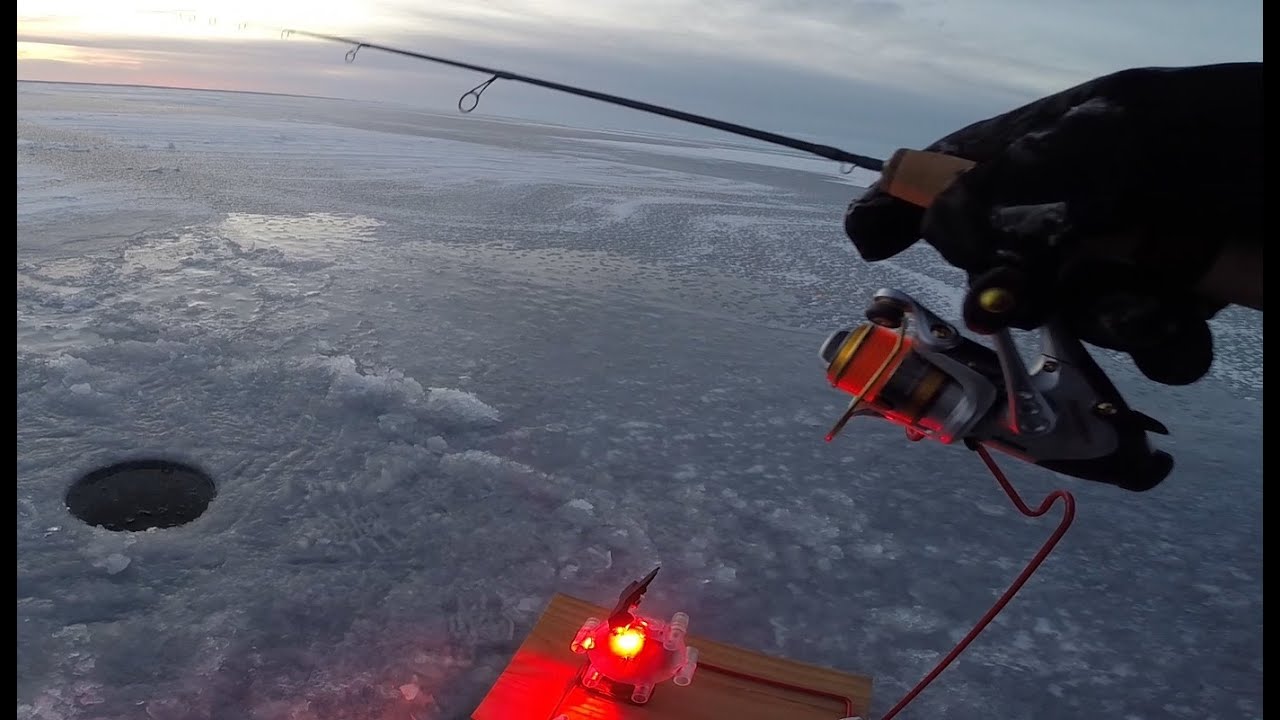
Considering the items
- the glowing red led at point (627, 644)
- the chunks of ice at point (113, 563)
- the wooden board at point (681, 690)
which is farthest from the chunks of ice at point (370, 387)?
the glowing red led at point (627, 644)

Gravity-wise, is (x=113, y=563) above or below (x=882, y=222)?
below

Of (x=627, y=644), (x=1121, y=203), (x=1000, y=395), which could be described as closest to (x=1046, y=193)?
(x=1121, y=203)

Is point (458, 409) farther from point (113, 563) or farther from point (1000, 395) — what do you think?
point (1000, 395)

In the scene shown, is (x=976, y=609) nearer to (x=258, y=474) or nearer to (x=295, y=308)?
(x=258, y=474)

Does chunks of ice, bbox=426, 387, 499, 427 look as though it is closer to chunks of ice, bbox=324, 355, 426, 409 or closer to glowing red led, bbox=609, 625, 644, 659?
chunks of ice, bbox=324, 355, 426, 409

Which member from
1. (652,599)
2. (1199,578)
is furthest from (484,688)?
(1199,578)

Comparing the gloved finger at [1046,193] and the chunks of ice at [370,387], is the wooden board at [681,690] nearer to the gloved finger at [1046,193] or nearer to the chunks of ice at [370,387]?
the gloved finger at [1046,193]
